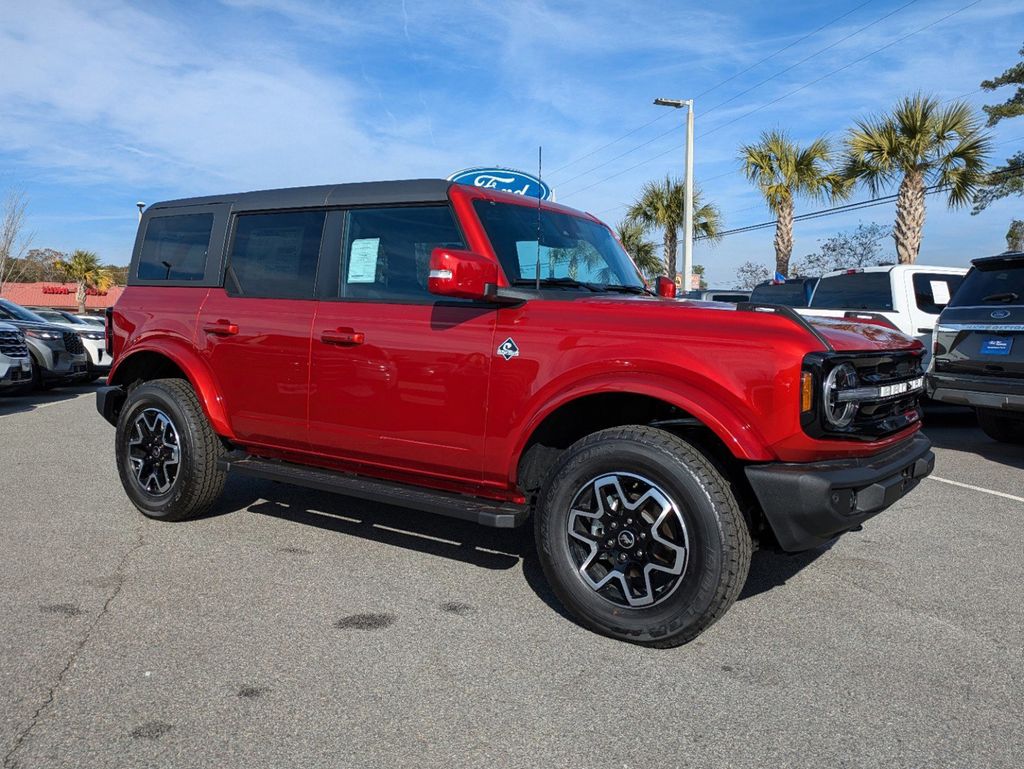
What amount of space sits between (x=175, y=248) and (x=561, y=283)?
2.72 meters

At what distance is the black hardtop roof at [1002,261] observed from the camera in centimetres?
716

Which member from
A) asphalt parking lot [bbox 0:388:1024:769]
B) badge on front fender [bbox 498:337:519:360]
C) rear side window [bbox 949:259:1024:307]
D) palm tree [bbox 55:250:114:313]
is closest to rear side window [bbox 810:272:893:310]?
rear side window [bbox 949:259:1024:307]

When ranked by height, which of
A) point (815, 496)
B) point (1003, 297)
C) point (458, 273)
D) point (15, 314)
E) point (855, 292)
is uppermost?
point (855, 292)

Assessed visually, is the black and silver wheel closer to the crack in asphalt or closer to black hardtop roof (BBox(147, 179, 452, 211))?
the crack in asphalt

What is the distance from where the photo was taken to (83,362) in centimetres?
1391

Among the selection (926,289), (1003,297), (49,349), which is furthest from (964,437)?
(49,349)

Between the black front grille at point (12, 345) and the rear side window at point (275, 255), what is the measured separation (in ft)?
27.1

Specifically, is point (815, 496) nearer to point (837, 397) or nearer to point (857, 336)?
point (837, 397)

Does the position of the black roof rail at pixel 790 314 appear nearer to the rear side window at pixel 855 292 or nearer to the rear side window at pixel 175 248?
the rear side window at pixel 175 248

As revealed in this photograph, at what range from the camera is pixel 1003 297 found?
7.07m

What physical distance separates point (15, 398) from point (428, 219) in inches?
468

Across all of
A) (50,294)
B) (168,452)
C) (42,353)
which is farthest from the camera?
(50,294)

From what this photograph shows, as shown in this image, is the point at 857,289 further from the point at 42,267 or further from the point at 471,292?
the point at 42,267

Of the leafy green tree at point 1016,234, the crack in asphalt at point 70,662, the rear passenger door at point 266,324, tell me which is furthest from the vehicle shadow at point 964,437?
the leafy green tree at point 1016,234
